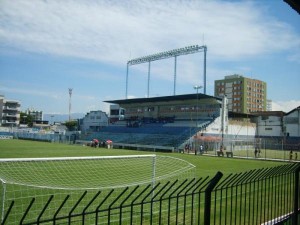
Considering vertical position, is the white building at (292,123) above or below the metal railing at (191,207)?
→ above

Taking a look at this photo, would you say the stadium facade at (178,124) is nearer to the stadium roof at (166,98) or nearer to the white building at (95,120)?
the stadium roof at (166,98)

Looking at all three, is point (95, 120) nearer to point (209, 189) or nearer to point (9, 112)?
point (9, 112)

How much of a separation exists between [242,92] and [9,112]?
8256 centimetres

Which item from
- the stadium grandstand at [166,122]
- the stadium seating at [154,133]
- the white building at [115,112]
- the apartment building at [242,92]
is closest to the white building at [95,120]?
the white building at [115,112]

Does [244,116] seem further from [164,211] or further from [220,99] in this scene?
[164,211]

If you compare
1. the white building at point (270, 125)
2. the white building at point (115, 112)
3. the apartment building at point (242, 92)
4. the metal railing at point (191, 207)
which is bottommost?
the metal railing at point (191, 207)

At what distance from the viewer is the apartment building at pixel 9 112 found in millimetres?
117438

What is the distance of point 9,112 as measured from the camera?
11956 centimetres

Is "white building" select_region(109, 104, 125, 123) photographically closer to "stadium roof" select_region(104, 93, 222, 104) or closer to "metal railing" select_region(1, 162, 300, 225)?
"stadium roof" select_region(104, 93, 222, 104)

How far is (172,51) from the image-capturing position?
62.7m

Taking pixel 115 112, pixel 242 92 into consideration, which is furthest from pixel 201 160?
pixel 242 92

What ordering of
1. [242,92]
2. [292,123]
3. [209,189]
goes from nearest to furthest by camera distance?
[209,189], [292,123], [242,92]

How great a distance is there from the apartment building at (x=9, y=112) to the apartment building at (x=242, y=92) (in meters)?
A: 73.5

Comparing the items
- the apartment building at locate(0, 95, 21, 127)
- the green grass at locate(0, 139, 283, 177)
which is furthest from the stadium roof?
the apartment building at locate(0, 95, 21, 127)
